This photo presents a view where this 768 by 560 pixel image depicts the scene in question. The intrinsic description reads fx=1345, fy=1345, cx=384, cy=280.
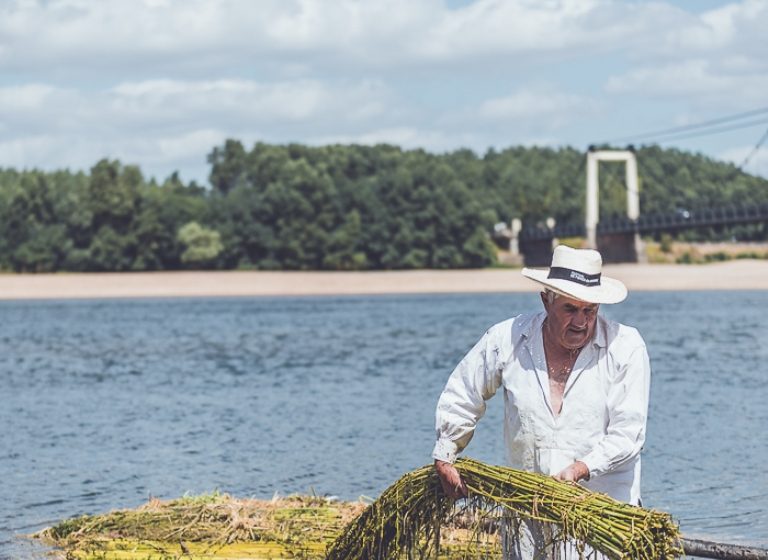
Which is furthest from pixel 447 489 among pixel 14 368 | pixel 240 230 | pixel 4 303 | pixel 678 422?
pixel 240 230

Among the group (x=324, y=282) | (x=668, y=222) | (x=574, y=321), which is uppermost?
(x=574, y=321)

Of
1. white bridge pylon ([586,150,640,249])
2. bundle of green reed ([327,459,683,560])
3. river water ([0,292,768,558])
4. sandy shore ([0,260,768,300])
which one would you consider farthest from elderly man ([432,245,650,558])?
white bridge pylon ([586,150,640,249])

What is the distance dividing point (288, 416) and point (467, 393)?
21503 millimetres

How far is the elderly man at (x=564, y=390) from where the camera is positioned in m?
6.50

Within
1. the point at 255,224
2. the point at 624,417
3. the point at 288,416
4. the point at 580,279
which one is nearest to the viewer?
the point at 624,417

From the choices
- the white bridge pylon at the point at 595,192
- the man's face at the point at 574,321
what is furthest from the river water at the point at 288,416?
the white bridge pylon at the point at 595,192

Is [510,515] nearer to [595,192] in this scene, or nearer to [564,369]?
[564,369]

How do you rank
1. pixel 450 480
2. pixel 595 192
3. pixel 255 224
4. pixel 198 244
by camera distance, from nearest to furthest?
pixel 450 480
pixel 198 244
pixel 255 224
pixel 595 192

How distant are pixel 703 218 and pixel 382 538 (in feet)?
337

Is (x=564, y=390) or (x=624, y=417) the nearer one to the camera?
(x=624, y=417)

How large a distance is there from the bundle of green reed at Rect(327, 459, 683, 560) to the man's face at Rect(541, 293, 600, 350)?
67 centimetres

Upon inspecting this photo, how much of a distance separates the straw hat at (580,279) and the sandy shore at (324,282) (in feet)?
331

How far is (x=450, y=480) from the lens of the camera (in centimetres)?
686

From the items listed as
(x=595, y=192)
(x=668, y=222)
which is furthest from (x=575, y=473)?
(x=595, y=192)
